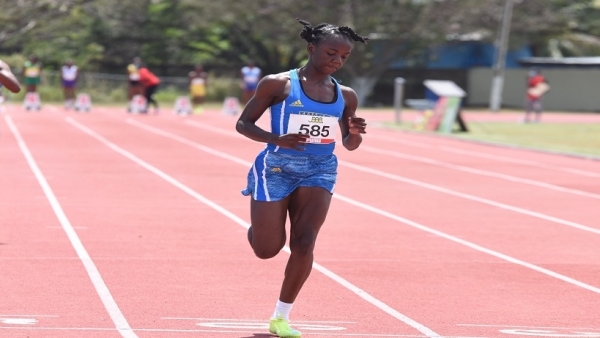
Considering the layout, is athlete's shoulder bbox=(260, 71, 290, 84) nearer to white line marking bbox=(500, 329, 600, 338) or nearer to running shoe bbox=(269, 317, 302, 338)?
running shoe bbox=(269, 317, 302, 338)

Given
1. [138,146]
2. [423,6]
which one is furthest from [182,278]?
[423,6]

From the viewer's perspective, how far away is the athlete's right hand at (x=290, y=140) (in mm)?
6738

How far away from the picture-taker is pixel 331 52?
688 centimetres

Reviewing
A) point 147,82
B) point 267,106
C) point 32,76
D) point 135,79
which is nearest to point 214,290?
point 267,106

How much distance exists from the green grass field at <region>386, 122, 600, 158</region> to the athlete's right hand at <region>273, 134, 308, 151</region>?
18.8 m

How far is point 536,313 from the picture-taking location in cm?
812

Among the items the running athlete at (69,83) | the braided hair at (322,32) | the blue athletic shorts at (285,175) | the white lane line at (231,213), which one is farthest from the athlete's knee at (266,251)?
the running athlete at (69,83)

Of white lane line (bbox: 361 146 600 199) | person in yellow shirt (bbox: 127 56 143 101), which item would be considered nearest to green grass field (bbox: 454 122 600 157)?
white lane line (bbox: 361 146 600 199)

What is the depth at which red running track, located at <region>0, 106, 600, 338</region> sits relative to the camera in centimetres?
760

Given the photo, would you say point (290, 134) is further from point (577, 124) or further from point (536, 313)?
point (577, 124)

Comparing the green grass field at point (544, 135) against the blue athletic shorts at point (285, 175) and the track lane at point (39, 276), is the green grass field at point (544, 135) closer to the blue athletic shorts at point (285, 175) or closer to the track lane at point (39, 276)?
the track lane at point (39, 276)

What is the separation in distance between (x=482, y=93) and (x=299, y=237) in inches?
2043

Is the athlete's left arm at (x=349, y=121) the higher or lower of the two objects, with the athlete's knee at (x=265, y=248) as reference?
higher

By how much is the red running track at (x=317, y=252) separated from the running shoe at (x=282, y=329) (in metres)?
0.22
